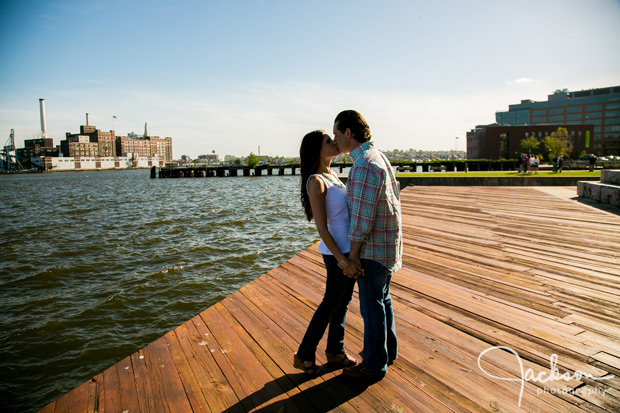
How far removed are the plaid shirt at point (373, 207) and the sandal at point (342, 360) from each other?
844mm

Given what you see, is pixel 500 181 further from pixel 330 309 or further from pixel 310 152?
pixel 310 152

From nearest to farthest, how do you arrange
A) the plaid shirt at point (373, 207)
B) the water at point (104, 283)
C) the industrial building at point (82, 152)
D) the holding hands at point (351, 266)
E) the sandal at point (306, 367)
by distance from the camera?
1. the plaid shirt at point (373, 207)
2. the holding hands at point (351, 266)
3. the sandal at point (306, 367)
4. the water at point (104, 283)
5. the industrial building at point (82, 152)

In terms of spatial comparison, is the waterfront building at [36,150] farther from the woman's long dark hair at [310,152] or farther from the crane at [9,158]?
the woman's long dark hair at [310,152]

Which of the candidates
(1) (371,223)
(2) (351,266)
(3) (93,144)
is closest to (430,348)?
(2) (351,266)

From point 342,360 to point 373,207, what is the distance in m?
1.29

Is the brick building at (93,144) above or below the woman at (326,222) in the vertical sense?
above

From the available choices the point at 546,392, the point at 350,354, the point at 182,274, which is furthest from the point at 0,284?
the point at 546,392

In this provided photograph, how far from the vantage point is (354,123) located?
7.51ft

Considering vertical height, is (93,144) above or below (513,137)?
above

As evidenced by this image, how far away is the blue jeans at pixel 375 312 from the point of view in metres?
2.33

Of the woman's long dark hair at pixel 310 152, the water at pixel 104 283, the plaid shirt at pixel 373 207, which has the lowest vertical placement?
the water at pixel 104 283

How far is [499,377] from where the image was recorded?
251 cm

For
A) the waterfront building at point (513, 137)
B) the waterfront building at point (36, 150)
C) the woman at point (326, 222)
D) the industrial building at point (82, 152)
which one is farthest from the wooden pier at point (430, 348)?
the waterfront building at point (36, 150)

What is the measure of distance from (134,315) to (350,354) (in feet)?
18.2
